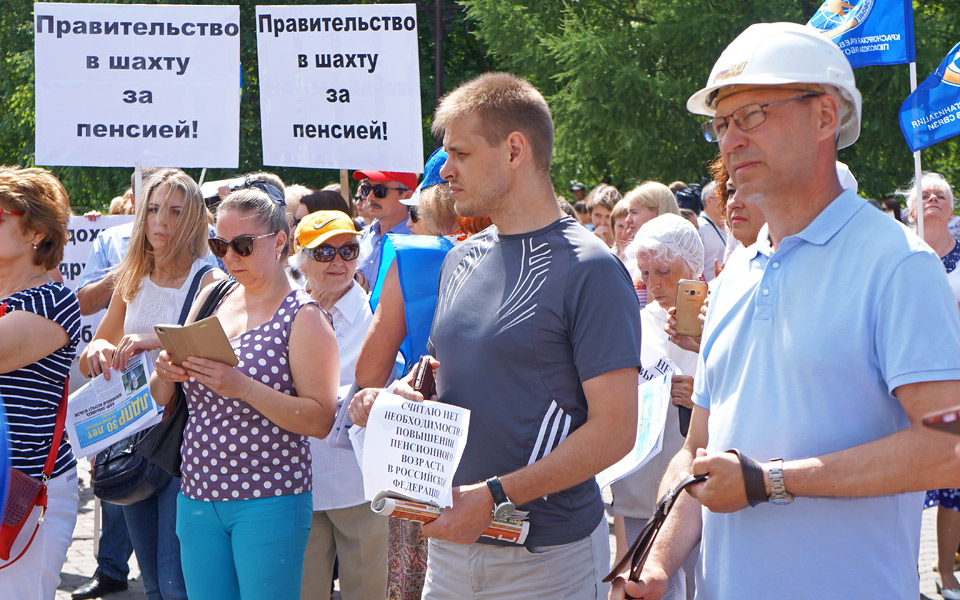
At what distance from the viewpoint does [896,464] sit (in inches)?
69.6

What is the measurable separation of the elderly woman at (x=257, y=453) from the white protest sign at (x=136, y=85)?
2988mm

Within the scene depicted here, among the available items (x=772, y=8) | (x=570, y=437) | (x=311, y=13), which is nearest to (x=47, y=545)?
(x=570, y=437)

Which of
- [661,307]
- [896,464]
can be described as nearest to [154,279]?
[661,307]

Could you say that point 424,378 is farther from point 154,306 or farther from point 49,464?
point 154,306

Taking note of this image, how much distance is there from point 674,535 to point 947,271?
198 inches

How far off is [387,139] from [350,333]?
2.25 metres

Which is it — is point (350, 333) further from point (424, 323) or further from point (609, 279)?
point (609, 279)

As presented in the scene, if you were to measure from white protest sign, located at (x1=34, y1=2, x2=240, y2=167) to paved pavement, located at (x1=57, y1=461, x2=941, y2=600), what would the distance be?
251cm

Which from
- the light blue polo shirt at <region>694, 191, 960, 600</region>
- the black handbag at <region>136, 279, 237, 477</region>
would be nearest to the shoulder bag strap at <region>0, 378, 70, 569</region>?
the black handbag at <region>136, 279, 237, 477</region>

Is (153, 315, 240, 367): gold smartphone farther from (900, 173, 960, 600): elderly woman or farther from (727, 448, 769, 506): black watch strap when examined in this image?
(900, 173, 960, 600): elderly woman

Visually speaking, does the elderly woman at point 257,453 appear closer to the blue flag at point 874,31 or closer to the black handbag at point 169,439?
the black handbag at point 169,439

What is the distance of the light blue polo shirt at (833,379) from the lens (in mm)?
1781

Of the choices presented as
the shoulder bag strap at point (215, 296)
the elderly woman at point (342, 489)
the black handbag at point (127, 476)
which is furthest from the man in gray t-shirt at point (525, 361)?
the black handbag at point (127, 476)

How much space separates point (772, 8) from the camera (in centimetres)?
1608
